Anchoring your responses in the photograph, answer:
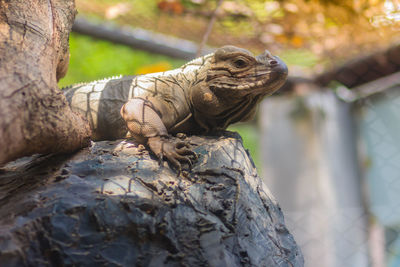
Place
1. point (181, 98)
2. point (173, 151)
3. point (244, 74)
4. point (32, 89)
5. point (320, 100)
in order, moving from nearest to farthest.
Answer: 1. point (32, 89)
2. point (173, 151)
3. point (244, 74)
4. point (181, 98)
5. point (320, 100)

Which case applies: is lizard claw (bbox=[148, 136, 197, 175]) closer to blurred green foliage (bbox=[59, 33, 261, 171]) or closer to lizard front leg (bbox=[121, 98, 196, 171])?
lizard front leg (bbox=[121, 98, 196, 171])

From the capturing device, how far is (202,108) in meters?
2.32

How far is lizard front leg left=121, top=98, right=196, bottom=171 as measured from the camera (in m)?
2.02

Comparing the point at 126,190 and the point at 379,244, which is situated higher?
the point at 126,190

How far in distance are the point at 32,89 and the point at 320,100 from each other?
460cm

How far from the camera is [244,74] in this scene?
2256 millimetres

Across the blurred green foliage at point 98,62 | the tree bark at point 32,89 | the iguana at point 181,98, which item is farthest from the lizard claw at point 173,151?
the blurred green foliage at point 98,62

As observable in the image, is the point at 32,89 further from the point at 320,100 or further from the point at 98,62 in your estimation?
the point at 98,62

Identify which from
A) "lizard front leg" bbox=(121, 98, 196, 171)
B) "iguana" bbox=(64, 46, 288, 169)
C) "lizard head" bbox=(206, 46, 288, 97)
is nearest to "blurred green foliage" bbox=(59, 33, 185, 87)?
"iguana" bbox=(64, 46, 288, 169)

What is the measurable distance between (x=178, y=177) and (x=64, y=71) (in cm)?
120

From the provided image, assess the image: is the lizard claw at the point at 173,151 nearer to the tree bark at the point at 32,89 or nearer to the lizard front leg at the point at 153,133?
the lizard front leg at the point at 153,133

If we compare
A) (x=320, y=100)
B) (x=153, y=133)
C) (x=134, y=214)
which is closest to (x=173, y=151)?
(x=153, y=133)

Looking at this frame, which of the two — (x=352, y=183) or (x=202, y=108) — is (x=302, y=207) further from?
(x=202, y=108)

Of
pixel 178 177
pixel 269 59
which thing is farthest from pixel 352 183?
pixel 178 177
